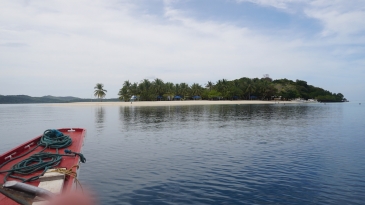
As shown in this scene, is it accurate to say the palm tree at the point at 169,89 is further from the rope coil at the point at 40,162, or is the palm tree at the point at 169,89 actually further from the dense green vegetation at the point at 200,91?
the rope coil at the point at 40,162

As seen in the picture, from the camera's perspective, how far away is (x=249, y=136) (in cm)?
2478

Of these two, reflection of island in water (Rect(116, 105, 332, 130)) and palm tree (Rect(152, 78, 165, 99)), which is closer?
reflection of island in water (Rect(116, 105, 332, 130))

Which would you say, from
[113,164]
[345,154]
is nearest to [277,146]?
[345,154]

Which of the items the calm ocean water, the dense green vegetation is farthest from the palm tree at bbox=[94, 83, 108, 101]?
the calm ocean water

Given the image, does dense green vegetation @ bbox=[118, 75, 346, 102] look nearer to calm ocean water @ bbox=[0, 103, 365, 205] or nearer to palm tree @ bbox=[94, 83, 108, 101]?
palm tree @ bbox=[94, 83, 108, 101]

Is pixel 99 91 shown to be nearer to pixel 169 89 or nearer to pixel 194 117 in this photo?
pixel 169 89

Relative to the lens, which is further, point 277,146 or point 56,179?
point 277,146

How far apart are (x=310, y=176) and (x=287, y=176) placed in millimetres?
1076

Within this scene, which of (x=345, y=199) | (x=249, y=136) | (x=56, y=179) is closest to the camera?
(x=56, y=179)

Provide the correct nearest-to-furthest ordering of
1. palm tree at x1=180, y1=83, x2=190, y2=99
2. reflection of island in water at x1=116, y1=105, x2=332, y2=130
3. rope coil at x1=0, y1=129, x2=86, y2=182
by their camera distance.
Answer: rope coil at x1=0, y1=129, x2=86, y2=182, reflection of island in water at x1=116, y1=105, x2=332, y2=130, palm tree at x1=180, y1=83, x2=190, y2=99

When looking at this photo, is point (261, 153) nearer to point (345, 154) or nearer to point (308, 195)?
point (345, 154)

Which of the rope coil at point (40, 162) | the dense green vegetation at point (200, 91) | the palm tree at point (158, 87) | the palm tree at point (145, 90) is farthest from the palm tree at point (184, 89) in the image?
the rope coil at point (40, 162)

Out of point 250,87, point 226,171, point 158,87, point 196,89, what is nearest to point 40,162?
point 226,171

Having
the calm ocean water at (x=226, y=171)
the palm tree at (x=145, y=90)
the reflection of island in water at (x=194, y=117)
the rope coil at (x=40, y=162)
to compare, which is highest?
the palm tree at (x=145, y=90)
